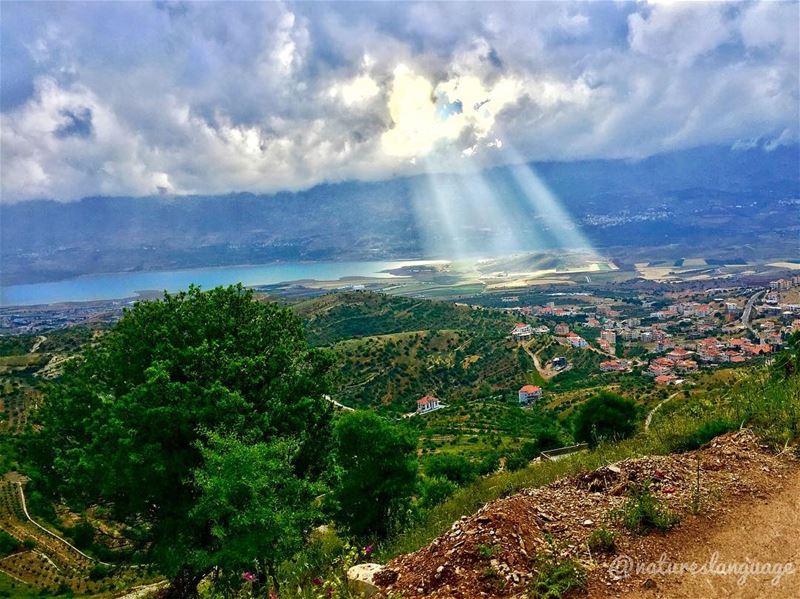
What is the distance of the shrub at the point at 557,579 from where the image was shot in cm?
476

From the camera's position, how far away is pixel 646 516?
19.5 feet

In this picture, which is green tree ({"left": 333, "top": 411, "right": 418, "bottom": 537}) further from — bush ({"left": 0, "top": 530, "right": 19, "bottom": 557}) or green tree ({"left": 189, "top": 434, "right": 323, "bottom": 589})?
bush ({"left": 0, "top": 530, "right": 19, "bottom": 557})

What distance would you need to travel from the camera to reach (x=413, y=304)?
108 m

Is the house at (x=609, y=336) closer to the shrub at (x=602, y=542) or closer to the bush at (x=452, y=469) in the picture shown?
the bush at (x=452, y=469)

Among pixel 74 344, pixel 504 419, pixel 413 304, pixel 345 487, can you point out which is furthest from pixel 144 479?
pixel 413 304

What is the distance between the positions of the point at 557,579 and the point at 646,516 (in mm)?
1758

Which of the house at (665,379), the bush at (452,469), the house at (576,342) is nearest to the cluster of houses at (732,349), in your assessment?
the house at (665,379)

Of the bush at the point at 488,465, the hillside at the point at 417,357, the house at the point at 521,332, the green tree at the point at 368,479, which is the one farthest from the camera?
the house at the point at 521,332

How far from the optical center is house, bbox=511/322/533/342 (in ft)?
277

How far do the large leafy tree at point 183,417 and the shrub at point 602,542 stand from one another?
15.7ft

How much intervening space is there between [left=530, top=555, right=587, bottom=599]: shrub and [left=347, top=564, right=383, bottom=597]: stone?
1.89 m

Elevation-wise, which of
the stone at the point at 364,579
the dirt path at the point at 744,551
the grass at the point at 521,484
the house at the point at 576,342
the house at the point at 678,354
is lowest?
the house at the point at 678,354

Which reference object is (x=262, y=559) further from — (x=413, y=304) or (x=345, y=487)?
(x=413, y=304)

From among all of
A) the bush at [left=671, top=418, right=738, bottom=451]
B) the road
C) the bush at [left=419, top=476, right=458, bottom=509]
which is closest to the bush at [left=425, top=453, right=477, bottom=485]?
the bush at [left=419, top=476, right=458, bottom=509]
